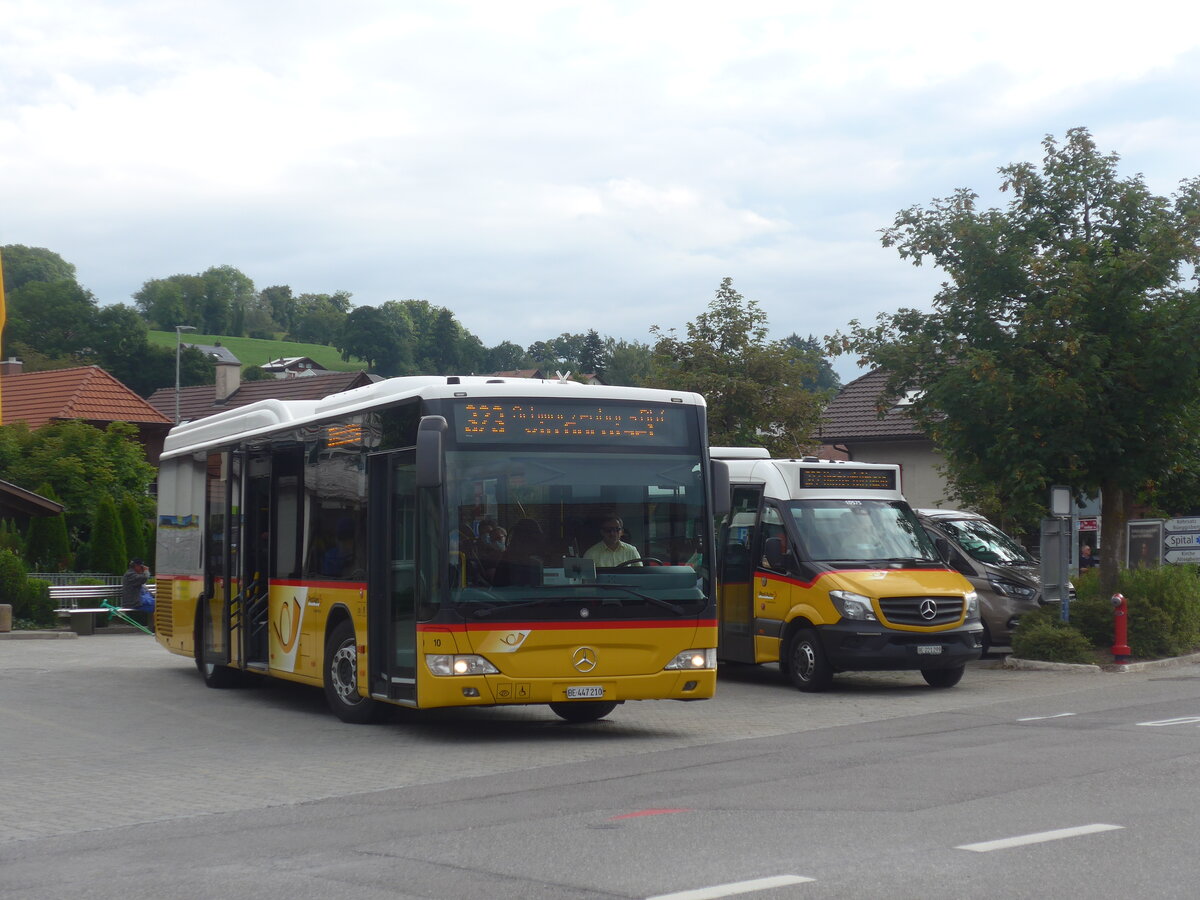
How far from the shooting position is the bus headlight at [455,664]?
12.0 metres

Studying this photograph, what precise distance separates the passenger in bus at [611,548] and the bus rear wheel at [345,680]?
2.44 meters

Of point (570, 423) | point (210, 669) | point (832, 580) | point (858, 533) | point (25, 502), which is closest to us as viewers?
point (570, 423)

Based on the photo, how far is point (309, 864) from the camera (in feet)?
24.9

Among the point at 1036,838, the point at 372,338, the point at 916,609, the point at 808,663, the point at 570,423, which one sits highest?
the point at 372,338

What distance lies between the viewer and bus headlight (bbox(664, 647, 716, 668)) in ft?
41.9

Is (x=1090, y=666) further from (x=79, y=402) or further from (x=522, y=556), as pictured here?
(x=79, y=402)

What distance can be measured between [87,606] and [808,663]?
1790 cm

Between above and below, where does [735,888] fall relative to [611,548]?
below

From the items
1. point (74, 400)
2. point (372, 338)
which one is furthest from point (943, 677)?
point (372, 338)

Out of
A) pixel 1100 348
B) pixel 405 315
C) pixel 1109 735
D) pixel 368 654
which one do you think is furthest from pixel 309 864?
pixel 405 315

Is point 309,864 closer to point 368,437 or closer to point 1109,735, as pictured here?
point 368,437

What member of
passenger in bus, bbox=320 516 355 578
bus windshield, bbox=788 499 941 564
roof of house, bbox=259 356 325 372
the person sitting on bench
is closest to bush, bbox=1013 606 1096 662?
bus windshield, bbox=788 499 941 564

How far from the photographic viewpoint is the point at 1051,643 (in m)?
19.5

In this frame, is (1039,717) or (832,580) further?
(832,580)
